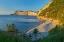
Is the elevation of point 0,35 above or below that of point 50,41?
above

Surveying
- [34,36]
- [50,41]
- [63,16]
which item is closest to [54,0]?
[63,16]

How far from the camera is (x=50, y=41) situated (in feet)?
39.4

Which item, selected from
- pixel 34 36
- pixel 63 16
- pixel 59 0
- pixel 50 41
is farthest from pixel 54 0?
pixel 50 41

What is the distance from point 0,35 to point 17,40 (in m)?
1.01

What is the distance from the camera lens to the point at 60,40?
36.4 feet

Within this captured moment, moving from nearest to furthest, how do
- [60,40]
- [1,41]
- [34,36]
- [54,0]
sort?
[1,41], [60,40], [34,36], [54,0]

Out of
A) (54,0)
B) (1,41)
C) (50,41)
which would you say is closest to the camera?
(1,41)

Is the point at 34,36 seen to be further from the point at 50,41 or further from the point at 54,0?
the point at 54,0

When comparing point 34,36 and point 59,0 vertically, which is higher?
point 59,0

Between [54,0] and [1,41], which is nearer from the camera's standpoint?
[1,41]

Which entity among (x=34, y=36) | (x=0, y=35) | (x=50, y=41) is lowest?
(x=34, y=36)

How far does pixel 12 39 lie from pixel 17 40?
1.13 feet

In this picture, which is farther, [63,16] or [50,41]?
[63,16]

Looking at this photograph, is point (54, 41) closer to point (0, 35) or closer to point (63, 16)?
point (0, 35)
